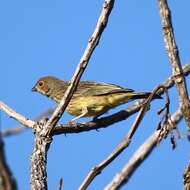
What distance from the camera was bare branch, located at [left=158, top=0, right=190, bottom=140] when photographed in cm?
184

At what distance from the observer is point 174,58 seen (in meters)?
1.90

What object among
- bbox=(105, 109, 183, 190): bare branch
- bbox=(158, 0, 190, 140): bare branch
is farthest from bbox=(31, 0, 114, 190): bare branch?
bbox=(105, 109, 183, 190): bare branch

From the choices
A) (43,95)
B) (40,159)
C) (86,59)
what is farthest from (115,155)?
(43,95)

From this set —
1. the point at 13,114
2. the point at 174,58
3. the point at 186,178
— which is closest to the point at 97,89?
the point at 13,114

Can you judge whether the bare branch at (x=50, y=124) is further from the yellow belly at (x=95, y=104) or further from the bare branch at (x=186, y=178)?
the yellow belly at (x=95, y=104)

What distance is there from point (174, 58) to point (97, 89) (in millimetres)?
7949

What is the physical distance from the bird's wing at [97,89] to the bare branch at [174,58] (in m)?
7.25

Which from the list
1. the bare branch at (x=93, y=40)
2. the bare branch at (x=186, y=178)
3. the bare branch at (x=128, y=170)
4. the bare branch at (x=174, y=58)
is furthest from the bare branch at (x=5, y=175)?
the bare branch at (x=93, y=40)

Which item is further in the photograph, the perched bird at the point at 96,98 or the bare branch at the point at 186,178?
the perched bird at the point at 96,98

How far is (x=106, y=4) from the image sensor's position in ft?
8.69

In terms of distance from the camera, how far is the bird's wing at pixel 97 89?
30.9 feet

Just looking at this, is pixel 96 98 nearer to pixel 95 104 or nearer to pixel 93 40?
pixel 95 104

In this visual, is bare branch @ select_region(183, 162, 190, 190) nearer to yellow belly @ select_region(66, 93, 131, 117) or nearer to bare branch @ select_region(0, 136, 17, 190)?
bare branch @ select_region(0, 136, 17, 190)

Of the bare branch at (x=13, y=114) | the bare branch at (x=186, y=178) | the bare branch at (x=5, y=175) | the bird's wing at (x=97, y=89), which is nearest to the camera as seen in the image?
the bare branch at (x=5, y=175)
